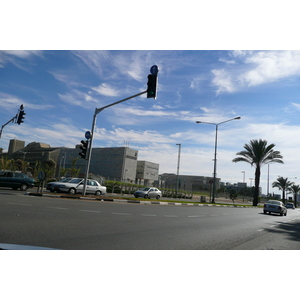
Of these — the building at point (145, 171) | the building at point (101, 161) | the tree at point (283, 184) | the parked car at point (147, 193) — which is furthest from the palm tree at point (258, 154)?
the building at point (145, 171)

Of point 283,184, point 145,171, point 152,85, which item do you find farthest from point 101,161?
point 152,85

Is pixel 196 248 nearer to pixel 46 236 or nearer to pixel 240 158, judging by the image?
pixel 46 236

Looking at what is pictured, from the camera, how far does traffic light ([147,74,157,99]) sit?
47.6 feet

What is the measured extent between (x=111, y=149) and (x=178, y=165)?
6544cm

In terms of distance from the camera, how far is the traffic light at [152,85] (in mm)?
14516

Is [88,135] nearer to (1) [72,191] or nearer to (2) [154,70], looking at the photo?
(1) [72,191]

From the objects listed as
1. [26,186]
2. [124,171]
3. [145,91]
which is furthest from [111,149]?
[145,91]

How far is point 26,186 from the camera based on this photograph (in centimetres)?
2222

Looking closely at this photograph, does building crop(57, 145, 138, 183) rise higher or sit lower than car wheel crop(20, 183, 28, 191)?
higher

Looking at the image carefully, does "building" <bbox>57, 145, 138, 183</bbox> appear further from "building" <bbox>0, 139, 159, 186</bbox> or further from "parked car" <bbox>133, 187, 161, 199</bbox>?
"parked car" <bbox>133, 187, 161, 199</bbox>

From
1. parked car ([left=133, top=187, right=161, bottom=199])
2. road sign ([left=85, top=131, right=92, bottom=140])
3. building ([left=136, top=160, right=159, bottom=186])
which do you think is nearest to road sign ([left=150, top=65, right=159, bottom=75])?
road sign ([left=85, top=131, right=92, bottom=140])

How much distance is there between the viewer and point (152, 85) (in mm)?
14570

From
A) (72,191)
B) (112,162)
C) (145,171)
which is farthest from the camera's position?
(145,171)
